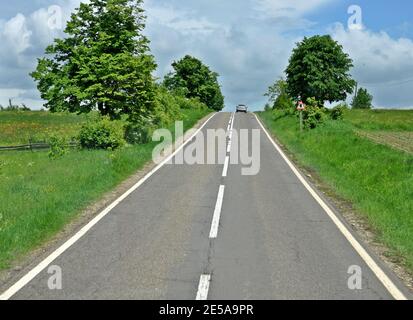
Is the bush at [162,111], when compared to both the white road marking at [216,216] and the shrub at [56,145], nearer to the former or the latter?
the shrub at [56,145]

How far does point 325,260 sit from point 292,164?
1266cm

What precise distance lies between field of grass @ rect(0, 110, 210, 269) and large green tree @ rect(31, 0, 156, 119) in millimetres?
5365

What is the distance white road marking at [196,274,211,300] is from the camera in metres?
6.78

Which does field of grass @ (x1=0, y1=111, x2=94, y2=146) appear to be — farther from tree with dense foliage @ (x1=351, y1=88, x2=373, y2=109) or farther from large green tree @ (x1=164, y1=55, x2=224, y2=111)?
tree with dense foliage @ (x1=351, y1=88, x2=373, y2=109)


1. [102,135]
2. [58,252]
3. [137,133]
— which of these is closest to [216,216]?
[58,252]

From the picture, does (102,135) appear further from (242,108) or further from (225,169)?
(242,108)

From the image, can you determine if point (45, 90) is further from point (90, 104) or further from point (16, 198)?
point (16, 198)

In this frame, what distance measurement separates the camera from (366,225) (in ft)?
36.3

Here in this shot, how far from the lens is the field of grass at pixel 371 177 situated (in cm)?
1045

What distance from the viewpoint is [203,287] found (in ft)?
23.4

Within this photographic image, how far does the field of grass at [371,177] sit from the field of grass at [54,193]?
718cm

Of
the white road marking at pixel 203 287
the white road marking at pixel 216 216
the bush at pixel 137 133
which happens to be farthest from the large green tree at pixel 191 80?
the white road marking at pixel 203 287

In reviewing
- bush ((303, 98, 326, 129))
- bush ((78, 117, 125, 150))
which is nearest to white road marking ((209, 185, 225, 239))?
bush ((78, 117, 125, 150))

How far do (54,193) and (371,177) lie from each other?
10599mm
